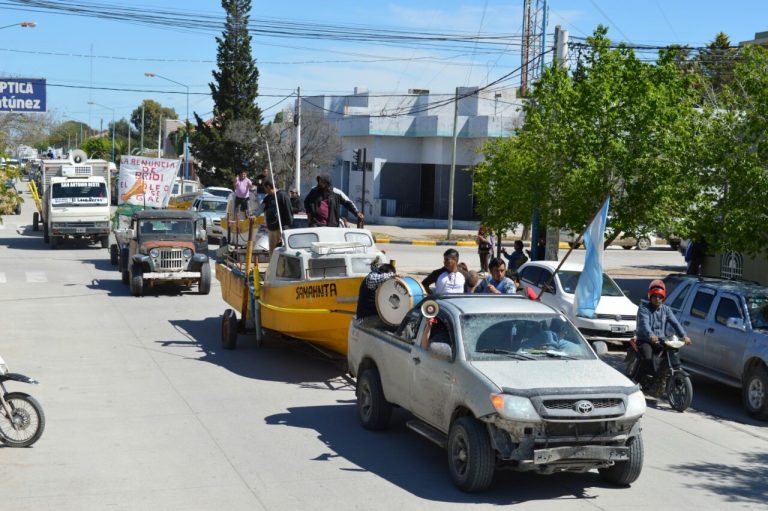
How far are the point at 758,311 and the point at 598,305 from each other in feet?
14.4

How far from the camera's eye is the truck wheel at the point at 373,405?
11289 millimetres

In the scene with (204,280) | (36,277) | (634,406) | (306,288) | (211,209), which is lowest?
(36,277)

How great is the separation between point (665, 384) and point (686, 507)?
197 inches

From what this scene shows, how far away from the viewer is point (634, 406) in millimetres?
8984

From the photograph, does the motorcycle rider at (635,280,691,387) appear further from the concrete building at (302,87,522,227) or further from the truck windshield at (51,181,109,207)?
the concrete building at (302,87,522,227)

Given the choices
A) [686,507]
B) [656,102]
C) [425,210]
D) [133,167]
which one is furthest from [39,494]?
[425,210]

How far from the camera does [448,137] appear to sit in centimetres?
5319

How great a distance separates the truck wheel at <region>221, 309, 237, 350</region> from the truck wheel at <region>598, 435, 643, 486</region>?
28.9 feet

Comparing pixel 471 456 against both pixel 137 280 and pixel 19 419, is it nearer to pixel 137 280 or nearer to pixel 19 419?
pixel 19 419

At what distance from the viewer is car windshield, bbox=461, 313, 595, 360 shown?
32.0 ft

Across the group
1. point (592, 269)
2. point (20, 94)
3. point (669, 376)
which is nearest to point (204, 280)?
point (20, 94)

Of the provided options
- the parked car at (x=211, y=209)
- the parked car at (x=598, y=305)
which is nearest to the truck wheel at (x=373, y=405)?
→ the parked car at (x=598, y=305)

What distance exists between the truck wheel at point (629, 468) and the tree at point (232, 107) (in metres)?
50.3

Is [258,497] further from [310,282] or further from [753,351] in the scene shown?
[753,351]
